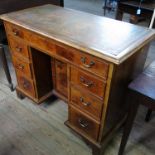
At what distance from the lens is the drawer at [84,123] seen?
3.92ft

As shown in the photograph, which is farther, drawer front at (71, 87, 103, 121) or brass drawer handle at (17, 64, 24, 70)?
brass drawer handle at (17, 64, 24, 70)

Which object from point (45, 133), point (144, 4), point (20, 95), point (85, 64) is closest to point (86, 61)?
point (85, 64)

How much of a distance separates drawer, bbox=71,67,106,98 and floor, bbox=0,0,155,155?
0.56m

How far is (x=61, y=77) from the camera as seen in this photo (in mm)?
1533

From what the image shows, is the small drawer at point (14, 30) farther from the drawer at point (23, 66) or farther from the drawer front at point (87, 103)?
the drawer front at point (87, 103)

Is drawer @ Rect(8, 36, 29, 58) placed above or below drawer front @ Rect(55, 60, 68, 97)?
above

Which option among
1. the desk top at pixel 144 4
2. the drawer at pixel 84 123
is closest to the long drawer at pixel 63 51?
the drawer at pixel 84 123

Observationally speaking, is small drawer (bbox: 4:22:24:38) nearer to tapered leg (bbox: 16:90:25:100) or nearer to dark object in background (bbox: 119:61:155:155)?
tapered leg (bbox: 16:90:25:100)

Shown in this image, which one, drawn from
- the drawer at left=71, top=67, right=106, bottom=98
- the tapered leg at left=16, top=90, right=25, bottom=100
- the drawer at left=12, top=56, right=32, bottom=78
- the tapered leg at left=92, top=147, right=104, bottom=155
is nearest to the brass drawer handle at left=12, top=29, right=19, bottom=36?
the drawer at left=12, top=56, right=32, bottom=78

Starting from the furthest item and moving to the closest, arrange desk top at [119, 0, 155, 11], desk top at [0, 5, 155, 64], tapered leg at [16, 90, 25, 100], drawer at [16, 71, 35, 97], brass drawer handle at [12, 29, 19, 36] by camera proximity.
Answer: desk top at [119, 0, 155, 11], tapered leg at [16, 90, 25, 100], drawer at [16, 71, 35, 97], brass drawer handle at [12, 29, 19, 36], desk top at [0, 5, 155, 64]

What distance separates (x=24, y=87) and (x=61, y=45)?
758mm

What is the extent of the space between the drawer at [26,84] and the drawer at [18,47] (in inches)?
8.9

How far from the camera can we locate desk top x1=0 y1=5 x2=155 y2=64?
90cm

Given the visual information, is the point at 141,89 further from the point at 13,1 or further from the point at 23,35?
the point at 13,1
